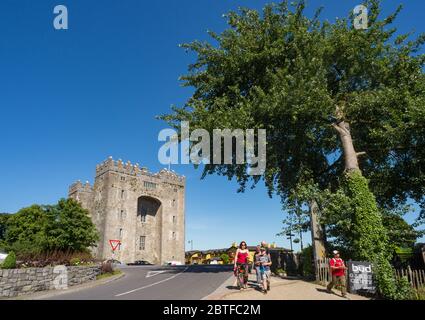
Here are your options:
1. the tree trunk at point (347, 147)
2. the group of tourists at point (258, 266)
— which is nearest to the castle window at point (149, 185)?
the tree trunk at point (347, 147)

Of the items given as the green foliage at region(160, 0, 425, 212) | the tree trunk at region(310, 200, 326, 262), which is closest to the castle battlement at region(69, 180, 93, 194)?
the green foliage at region(160, 0, 425, 212)

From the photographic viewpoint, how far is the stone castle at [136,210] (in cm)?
5191

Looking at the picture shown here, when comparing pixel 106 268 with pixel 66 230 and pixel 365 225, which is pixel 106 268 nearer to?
pixel 66 230

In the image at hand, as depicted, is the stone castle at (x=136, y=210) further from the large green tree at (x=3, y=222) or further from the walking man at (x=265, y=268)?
the walking man at (x=265, y=268)

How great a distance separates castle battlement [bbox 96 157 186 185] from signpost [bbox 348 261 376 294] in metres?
44.1

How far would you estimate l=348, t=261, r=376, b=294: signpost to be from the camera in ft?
47.3

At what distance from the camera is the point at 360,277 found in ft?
47.8

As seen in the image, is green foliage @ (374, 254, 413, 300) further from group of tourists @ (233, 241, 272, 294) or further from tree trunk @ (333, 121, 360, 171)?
tree trunk @ (333, 121, 360, 171)

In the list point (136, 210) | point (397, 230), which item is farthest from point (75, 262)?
point (136, 210)

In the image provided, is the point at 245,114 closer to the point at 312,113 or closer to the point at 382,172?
the point at 312,113

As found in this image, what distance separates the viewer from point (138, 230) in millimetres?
56000

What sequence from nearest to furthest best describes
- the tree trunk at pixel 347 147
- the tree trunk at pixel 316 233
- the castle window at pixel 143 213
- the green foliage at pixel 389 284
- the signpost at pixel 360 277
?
the green foliage at pixel 389 284
the signpost at pixel 360 277
the tree trunk at pixel 347 147
the tree trunk at pixel 316 233
the castle window at pixel 143 213

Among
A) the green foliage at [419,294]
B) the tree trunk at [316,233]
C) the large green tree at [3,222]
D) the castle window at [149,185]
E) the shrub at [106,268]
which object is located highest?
the castle window at [149,185]

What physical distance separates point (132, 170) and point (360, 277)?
150ft
